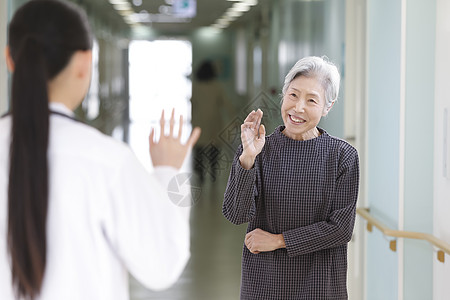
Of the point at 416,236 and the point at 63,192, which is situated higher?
the point at 63,192

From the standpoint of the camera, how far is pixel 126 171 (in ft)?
4.37

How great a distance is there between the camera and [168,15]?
180 inches

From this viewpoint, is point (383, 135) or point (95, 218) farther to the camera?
point (383, 135)

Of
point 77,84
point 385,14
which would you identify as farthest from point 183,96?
point 77,84

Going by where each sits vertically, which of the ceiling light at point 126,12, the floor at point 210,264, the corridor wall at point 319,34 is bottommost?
the floor at point 210,264

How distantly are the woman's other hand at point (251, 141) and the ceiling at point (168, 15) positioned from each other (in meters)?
2.47

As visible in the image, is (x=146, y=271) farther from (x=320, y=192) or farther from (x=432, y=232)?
(x=432, y=232)

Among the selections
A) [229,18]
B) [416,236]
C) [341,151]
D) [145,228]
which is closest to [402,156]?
[416,236]

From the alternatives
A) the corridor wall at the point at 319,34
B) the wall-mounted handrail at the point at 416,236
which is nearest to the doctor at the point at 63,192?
the wall-mounted handrail at the point at 416,236

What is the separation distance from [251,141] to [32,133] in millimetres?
842

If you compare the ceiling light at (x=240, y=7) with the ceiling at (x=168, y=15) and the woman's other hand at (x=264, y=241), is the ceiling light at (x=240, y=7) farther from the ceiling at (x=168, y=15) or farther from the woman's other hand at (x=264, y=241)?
the woman's other hand at (x=264, y=241)

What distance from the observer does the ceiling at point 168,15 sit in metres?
4.41

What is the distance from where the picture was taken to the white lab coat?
1.33 metres

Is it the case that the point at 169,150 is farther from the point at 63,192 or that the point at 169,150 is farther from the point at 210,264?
the point at 210,264
